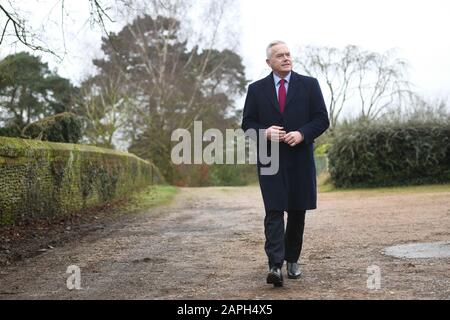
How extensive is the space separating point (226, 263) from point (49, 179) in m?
5.08

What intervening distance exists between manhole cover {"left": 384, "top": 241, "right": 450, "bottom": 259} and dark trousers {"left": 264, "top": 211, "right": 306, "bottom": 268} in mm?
1350

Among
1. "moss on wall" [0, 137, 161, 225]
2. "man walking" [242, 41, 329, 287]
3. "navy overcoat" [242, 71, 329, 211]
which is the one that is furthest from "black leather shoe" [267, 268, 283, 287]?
"moss on wall" [0, 137, 161, 225]

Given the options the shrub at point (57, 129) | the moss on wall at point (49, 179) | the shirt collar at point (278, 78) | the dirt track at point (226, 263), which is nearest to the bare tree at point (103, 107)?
the shrub at point (57, 129)

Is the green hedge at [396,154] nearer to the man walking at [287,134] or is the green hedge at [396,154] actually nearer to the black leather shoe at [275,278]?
the man walking at [287,134]

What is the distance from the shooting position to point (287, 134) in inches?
181

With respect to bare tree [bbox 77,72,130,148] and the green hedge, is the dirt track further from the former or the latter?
bare tree [bbox 77,72,130,148]


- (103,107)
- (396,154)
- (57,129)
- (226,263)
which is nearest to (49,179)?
(226,263)

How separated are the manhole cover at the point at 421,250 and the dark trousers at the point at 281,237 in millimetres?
1350

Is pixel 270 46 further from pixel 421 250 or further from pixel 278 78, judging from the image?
pixel 421 250

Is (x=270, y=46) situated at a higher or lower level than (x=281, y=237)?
higher

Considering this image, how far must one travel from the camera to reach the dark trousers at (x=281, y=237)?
453 cm

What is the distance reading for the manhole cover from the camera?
18.3 feet
